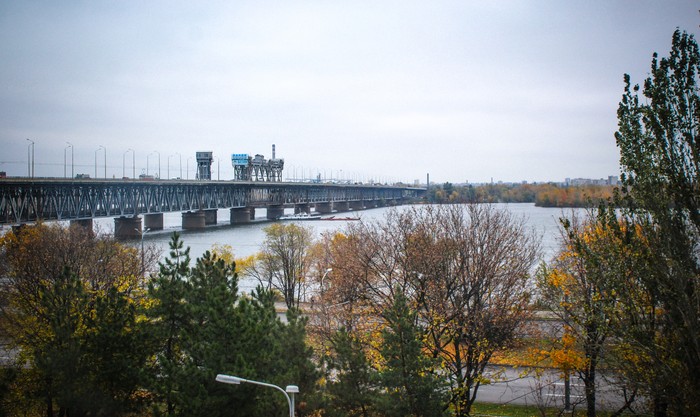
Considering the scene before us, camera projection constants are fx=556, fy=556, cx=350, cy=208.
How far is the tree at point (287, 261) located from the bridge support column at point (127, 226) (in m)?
37.1

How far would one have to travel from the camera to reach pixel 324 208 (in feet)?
447

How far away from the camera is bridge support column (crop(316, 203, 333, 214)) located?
13550 centimetres

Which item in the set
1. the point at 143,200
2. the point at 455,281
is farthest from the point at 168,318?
the point at 143,200

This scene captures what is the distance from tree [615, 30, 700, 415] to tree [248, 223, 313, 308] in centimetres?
2073

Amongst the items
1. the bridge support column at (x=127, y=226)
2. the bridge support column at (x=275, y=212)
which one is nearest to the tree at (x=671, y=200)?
the bridge support column at (x=127, y=226)

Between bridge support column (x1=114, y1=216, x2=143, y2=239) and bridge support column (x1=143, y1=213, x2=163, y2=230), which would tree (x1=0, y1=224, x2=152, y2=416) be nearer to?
bridge support column (x1=114, y1=216, x2=143, y2=239)

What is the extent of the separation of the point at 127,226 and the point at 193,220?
1656cm

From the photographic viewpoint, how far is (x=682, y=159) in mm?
8625

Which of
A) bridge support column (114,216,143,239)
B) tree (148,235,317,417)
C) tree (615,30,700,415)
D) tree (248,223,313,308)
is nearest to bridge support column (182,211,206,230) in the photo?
bridge support column (114,216,143,239)

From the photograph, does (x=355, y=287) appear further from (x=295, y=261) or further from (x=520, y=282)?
(x=295, y=261)

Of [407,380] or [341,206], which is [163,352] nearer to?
[407,380]

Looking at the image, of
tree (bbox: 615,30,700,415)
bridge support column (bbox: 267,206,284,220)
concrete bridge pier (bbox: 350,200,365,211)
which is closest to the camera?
tree (bbox: 615,30,700,415)

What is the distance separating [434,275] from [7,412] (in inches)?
451

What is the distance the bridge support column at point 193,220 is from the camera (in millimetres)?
85500
